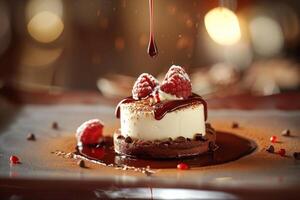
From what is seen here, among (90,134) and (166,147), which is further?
(90,134)

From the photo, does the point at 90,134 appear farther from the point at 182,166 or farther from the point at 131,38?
the point at 131,38

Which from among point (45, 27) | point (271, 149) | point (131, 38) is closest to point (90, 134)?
point (271, 149)

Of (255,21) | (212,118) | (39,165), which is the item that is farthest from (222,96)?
(255,21)

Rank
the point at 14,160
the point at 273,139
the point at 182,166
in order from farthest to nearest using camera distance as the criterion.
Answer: the point at 273,139, the point at 14,160, the point at 182,166

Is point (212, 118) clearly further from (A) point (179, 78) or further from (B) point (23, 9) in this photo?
(B) point (23, 9)

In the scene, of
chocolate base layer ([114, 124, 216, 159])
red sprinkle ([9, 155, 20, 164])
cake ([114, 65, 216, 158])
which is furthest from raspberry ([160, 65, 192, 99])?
red sprinkle ([9, 155, 20, 164])

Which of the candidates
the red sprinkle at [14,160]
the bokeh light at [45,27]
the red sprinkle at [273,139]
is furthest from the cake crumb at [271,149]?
the bokeh light at [45,27]
